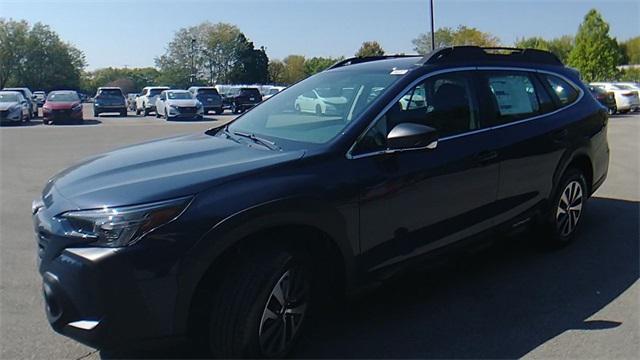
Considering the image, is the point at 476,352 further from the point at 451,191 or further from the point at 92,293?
the point at 92,293

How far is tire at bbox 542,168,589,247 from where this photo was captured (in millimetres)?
4914

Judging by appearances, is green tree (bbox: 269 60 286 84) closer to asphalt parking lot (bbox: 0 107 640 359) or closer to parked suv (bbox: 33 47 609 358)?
asphalt parking lot (bbox: 0 107 640 359)

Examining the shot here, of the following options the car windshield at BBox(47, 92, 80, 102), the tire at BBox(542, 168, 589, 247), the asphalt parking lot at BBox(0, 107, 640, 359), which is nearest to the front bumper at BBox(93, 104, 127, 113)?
the car windshield at BBox(47, 92, 80, 102)

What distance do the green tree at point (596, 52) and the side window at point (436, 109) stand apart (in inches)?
1889

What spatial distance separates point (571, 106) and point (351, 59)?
6.98 ft

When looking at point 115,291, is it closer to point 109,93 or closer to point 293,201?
point 293,201

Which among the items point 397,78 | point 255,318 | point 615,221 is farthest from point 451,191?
point 615,221

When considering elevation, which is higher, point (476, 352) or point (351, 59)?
point (351, 59)

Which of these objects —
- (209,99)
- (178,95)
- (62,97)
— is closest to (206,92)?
(209,99)

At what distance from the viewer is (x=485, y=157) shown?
4.01 meters

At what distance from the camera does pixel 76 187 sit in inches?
120

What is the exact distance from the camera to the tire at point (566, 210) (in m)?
4.91

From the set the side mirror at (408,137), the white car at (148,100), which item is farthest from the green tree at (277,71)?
the side mirror at (408,137)

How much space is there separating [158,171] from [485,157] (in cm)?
230
